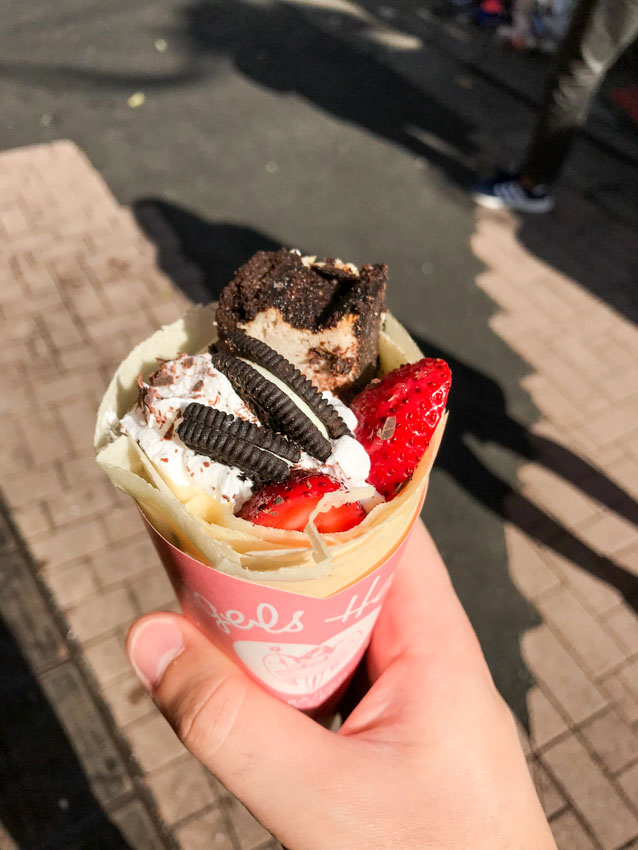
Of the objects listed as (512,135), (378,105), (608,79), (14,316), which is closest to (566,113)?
(512,135)

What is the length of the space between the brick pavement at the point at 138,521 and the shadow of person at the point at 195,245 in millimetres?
129

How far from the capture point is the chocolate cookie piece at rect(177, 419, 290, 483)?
4.24 feet

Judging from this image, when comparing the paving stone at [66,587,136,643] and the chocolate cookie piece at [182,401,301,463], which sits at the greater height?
the chocolate cookie piece at [182,401,301,463]

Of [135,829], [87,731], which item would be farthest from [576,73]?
[135,829]

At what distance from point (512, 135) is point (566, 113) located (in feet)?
5.21

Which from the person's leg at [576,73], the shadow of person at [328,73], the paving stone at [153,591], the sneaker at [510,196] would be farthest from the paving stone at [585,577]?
the shadow of person at [328,73]

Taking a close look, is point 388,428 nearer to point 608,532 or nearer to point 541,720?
point 541,720

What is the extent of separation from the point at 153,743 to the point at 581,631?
219cm

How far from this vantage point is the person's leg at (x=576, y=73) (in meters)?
4.35

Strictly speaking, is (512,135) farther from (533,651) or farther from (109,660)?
(109,660)

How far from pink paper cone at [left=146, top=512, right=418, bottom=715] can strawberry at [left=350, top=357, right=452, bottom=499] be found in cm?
19

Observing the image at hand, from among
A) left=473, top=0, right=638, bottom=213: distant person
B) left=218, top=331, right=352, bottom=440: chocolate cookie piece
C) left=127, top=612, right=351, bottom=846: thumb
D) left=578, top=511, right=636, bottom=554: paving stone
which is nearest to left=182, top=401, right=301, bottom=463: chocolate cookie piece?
left=218, top=331, right=352, bottom=440: chocolate cookie piece

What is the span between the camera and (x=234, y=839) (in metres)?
2.50

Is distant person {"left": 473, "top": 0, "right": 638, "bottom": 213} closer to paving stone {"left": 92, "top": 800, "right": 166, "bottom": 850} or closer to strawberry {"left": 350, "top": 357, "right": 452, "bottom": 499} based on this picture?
strawberry {"left": 350, "top": 357, "right": 452, "bottom": 499}
